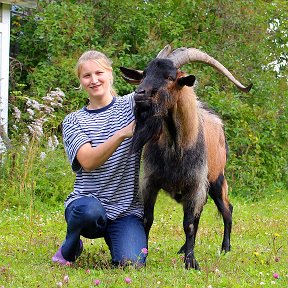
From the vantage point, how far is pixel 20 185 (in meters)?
9.36

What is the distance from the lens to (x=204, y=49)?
45.1 ft

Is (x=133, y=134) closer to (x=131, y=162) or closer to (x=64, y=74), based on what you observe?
(x=131, y=162)

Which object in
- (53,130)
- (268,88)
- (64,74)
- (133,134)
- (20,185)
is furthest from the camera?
(268,88)

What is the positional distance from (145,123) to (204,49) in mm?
8610

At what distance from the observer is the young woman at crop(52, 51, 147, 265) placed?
559cm

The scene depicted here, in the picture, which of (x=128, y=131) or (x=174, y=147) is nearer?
(x=128, y=131)

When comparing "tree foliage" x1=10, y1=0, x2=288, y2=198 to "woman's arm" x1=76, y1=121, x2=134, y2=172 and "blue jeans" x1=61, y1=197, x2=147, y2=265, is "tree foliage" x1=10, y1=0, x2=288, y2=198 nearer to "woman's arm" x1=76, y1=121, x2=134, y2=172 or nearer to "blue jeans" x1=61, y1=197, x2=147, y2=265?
"blue jeans" x1=61, y1=197, x2=147, y2=265

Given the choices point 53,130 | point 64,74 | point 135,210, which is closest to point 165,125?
point 135,210

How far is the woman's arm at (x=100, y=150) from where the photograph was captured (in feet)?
Answer: 17.5

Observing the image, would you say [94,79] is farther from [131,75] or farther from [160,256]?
[160,256]

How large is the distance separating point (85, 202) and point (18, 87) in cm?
732

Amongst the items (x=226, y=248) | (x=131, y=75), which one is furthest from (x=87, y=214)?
(x=226, y=248)

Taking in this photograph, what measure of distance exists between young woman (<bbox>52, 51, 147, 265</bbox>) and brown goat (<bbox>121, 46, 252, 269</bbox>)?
0.17 m

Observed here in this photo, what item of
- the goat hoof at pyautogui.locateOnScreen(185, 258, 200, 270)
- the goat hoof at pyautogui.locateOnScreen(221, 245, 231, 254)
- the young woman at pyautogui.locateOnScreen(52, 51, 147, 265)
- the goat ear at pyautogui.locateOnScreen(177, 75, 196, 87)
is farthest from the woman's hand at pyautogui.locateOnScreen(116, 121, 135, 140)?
the goat hoof at pyautogui.locateOnScreen(221, 245, 231, 254)
